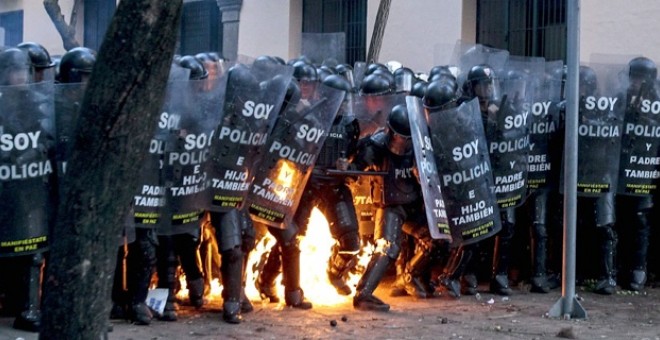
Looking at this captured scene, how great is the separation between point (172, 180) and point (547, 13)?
8.67m

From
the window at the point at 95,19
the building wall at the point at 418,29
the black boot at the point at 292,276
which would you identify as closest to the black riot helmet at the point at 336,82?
the black boot at the point at 292,276

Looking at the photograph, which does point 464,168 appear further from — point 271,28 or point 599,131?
point 271,28

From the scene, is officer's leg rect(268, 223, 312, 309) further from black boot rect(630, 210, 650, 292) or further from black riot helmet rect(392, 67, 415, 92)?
black boot rect(630, 210, 650, 292)

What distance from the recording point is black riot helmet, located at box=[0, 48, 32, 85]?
25.6ft

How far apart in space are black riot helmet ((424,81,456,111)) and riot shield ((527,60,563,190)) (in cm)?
108

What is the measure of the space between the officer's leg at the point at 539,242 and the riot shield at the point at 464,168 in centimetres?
103

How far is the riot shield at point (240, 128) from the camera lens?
859cm

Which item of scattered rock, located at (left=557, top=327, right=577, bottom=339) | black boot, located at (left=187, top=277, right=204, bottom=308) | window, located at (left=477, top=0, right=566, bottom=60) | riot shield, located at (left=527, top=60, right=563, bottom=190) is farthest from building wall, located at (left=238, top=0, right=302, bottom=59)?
scattered rock, located at (left=557, top=327, right=577, bottom=339)

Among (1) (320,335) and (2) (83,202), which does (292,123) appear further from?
(2) (83,202)

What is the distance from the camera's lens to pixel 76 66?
8.15 m

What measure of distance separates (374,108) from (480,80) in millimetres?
1056

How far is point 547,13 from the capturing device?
15.6 m

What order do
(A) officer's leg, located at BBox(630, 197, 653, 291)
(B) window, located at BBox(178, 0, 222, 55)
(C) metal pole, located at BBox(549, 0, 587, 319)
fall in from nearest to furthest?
(C) metal pole, located at BBox(549, 0, 587, 319) → (A) officer's leg, located at BBox(630, 197, 653, 291) → (B) window, located at BBox(178, 0, 222, 55)

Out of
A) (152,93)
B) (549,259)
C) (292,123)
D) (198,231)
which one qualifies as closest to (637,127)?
(549,259)
